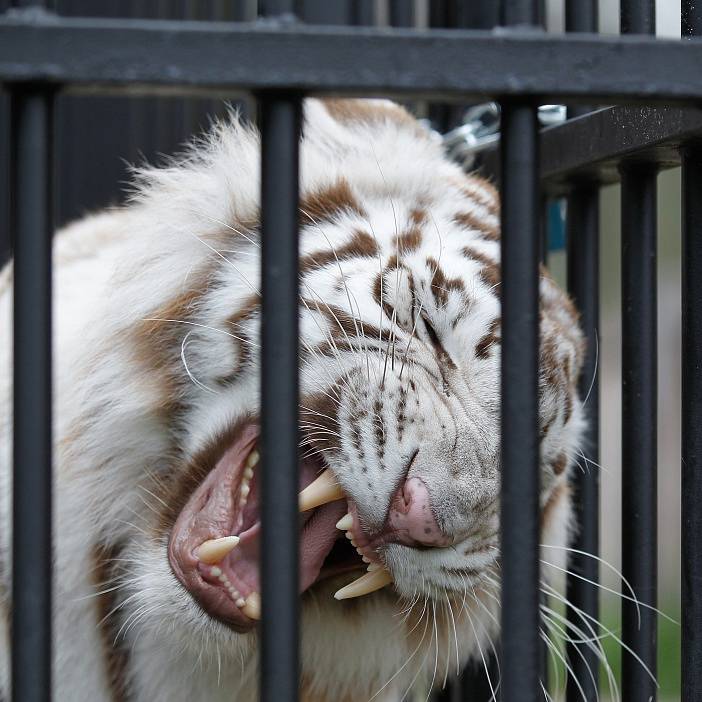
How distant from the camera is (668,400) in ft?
23.7

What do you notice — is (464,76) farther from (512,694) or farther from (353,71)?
(512,694)

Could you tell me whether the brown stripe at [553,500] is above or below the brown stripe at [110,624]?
above

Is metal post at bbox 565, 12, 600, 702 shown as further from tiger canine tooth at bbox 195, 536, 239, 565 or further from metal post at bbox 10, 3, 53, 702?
metal post at bbox 10, 3, 53, 702

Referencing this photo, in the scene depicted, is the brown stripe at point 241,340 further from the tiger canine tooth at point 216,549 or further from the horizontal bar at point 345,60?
the horizontal bar at point 345,60

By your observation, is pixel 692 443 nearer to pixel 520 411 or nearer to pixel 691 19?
pixel 520 411

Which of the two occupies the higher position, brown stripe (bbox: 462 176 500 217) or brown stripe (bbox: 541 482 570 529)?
brown stripe (bbox: 462 176 500 217)

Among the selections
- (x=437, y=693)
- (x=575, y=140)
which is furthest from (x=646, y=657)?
(x=437, y=693)

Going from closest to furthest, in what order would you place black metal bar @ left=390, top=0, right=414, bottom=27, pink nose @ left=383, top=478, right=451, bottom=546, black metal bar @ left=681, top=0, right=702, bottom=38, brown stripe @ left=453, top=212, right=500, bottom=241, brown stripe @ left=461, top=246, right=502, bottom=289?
1. black metal bar @ left=681, top=0, right=702, bottom=38
2. pink nose @ left=383, top=478, right=451, bottom=546
3. brown stripe @ left=461, top=246, right=502, bottom=289
4. brown stripe @ left=453, top=212, right=500, bottom=241
5. black metal bar @ left=390, top=0, right=414, bottom=27

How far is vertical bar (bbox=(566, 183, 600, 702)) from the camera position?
1.65 meters

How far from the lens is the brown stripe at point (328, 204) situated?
1.65 metres

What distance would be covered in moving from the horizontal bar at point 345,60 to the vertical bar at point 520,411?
0.05m

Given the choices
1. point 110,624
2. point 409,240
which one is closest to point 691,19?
point 409,240

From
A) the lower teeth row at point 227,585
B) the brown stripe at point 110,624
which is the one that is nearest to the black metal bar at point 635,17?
the lower teeth row at point 227,585

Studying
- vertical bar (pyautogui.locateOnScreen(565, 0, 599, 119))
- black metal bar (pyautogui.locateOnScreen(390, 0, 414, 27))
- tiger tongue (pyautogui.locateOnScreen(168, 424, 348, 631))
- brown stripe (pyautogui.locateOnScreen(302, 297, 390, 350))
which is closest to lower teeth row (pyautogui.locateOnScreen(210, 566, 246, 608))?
tiger tongue (pyautogui.locateOnScreen(168, 424, 348, 631))
